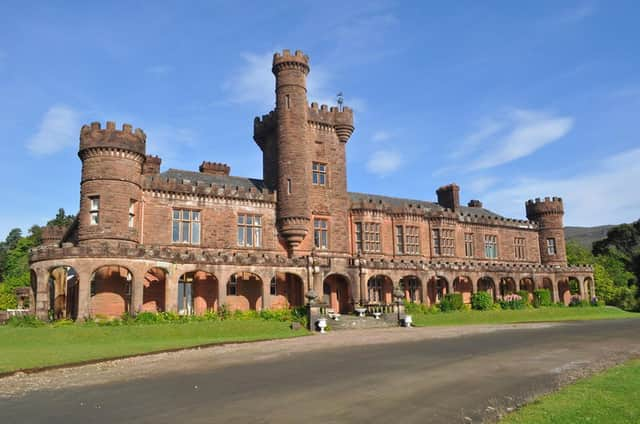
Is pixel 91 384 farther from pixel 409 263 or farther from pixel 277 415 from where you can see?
pixel 409 263

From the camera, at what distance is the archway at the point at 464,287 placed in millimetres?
45594

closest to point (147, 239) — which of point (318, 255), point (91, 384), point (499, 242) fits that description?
point (318, 255)

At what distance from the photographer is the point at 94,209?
3038cm

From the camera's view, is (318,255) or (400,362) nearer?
(400,362)

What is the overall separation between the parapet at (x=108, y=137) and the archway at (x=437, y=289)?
25933mm

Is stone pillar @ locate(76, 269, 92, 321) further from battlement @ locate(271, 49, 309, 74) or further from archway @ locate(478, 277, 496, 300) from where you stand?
archway @ locate(478, 277, 496, 300)

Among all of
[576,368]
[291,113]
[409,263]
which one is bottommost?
[576,368]

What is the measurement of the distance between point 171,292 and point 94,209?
22.8 ft

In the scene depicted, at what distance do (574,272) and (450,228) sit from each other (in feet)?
46.2

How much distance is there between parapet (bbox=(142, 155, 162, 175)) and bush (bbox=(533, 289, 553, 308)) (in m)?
34.0

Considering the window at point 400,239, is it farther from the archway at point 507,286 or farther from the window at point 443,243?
the archway at point 507,286

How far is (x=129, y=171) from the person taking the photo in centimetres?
3088

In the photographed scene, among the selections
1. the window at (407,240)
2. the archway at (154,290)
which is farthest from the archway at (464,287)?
the archway at (154,290)

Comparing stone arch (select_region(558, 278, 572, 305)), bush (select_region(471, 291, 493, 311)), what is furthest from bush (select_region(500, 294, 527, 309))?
stone arch (select_region(558, 278, 572, 305))
